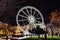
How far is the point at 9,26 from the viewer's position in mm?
3477

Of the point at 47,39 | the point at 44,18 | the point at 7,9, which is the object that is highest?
the point at 7,9

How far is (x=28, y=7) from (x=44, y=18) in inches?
18.7

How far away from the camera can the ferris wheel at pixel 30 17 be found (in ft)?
11.6

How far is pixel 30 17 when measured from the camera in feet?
11.8

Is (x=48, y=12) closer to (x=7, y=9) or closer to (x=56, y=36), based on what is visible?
(x=56, y=36)

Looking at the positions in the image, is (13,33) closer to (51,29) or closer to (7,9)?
(7,9)

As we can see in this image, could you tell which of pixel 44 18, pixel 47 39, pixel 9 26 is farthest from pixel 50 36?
pixel 9 26

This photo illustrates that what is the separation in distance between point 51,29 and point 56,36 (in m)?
0.20

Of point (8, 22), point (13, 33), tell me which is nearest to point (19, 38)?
point (13, 33)

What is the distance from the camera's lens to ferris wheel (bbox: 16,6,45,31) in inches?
139

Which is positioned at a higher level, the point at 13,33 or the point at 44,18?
the point at 44,18

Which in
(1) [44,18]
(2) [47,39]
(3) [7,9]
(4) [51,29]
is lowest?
(2) [47,39]

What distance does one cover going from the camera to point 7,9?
11.6ft

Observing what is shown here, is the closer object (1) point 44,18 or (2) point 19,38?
(2) point 19,38
